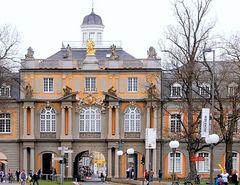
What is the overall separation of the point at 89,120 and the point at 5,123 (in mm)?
9849

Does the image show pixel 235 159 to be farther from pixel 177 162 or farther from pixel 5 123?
pixel 5 123

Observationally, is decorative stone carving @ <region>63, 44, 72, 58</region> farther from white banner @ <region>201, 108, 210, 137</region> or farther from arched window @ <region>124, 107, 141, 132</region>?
white banner @ <region>201, 108, 210, 137</region>

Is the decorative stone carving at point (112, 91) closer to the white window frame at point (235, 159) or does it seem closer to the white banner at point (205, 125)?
the white window frame at point (235, 159)

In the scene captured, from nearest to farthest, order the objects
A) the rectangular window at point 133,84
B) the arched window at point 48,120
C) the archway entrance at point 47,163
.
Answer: the arched window at point 48,120, the rectangular window at point 133,84, the archway entrance at point 47,163

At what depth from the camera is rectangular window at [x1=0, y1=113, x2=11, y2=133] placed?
94812 mm

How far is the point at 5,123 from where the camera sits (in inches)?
3738

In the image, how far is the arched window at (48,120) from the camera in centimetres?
9394

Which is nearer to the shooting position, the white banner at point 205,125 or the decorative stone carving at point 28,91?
the white banner at point 205,125

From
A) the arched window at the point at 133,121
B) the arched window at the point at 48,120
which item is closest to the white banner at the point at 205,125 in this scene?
the arched window at the point at 133,121

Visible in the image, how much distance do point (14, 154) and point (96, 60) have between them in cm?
1450

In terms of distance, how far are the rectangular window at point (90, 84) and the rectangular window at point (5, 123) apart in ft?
31.8

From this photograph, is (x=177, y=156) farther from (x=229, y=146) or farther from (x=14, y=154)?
(x=229, y=146)

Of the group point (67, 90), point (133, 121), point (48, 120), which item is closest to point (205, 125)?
point (133, 121)

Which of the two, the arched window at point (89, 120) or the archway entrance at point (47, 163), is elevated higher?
the arched window at point (89, 120)
